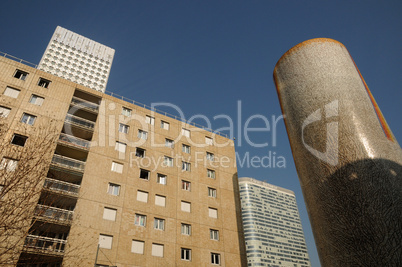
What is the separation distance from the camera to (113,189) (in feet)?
79.6

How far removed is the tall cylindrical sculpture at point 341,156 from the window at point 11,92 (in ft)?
76.7

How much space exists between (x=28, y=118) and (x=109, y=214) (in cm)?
1067

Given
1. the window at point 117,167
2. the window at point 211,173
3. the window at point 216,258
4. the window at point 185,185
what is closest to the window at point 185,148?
the window at point 211,173

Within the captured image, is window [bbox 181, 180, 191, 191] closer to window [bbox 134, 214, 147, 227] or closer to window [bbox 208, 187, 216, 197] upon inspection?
window [bbox 208, 187, 216, 197]

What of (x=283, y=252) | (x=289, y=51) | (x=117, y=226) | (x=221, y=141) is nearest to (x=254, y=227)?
(x=283, y=252)

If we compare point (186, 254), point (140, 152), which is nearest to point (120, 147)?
point (140, 152)

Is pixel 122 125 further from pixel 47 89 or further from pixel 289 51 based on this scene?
pixel 289 51

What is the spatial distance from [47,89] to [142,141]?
1007 cm

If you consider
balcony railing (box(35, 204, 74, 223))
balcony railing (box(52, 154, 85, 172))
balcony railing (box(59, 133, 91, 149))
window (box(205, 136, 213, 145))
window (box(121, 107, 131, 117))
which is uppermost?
window (box(121, 107, 131, 117))

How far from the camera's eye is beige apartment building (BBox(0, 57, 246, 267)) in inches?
827

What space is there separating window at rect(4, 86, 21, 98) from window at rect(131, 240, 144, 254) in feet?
53.1

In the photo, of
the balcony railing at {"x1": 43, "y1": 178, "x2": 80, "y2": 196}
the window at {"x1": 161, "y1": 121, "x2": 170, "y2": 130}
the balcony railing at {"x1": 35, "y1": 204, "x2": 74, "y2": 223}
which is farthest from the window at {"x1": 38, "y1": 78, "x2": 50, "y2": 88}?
the balcony railing at {"x1": 35, "y1": 204, "x2": 74, "y2": 223}

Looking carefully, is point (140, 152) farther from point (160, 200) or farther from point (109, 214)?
point (109, 214)

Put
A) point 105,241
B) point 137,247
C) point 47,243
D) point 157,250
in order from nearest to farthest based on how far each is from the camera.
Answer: point 47,243 → point 105,241 → point 137,247 → point 157,250
